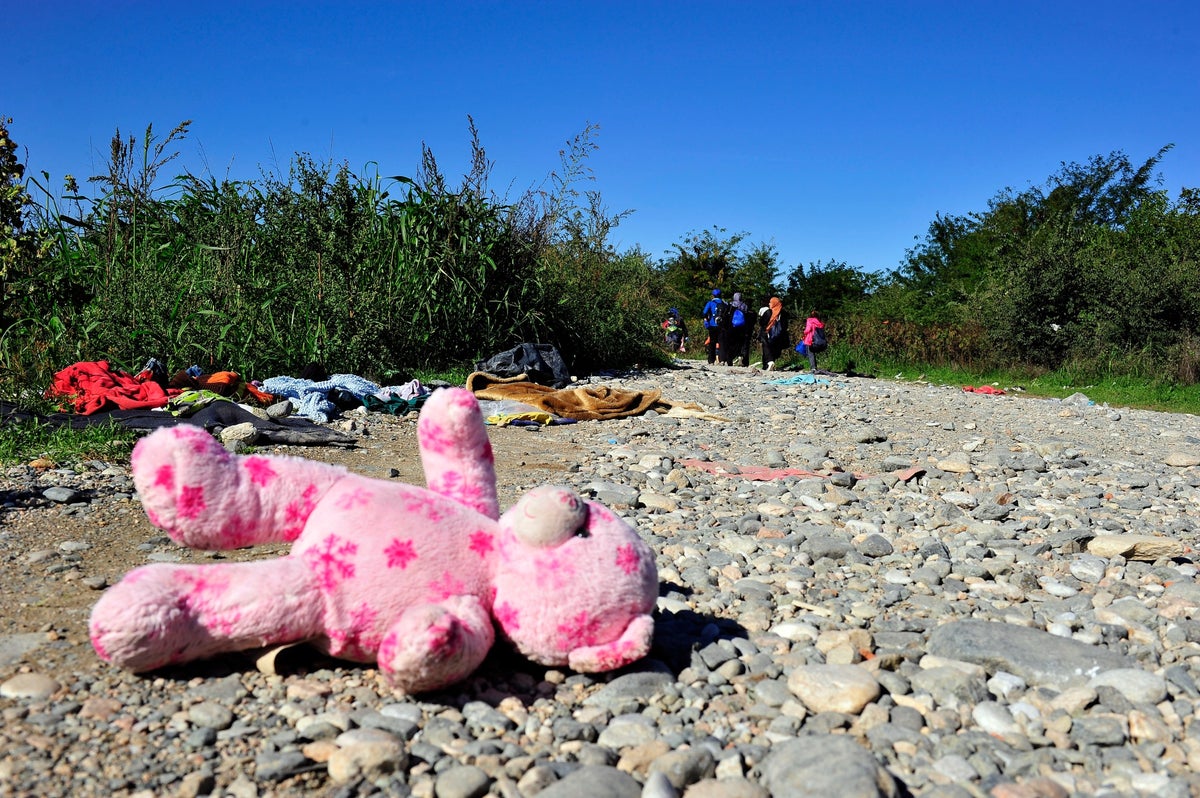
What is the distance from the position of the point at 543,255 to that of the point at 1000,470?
822 centimetres

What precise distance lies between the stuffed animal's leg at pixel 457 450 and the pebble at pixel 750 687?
1.56 feet

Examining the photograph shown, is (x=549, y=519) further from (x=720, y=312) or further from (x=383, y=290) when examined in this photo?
(x=720, y=312)

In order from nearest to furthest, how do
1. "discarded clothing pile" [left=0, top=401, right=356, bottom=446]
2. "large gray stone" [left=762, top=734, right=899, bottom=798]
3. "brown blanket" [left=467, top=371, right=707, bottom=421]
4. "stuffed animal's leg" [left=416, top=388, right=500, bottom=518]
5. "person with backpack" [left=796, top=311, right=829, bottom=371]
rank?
1. "large gray stone" [left=762, top=734, right=899, bottom=798]
2. "stuffed animal's leg" [left=416, top=388, right=500, bottom=518]
3. "discarded clothing pile" [left=0, top=401, right=356, bottom=446]
4. "brown blanket" [left=467, top=371, right=707, bottom=421]
5. "person with backpack" [left=796, top=311, right=829, bottom=371]

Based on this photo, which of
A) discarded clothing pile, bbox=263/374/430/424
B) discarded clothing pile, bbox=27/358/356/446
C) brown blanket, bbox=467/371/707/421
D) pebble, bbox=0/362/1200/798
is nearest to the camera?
pebble, bbox=0/362/1200/798

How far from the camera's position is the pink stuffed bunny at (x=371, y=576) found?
2.10 m

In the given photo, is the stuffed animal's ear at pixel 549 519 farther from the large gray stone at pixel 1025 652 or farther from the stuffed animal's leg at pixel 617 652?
the large gray stone at pixel 1025 652

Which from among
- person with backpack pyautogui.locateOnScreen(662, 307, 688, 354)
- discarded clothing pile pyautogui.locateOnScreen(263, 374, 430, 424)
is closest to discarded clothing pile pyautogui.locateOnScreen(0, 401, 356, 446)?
discarded clothing pile pyautogui.locateOnScreen(263, 374, 430, 424)

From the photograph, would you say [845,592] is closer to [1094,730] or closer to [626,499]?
[1094,730]

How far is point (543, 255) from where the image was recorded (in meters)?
13.0

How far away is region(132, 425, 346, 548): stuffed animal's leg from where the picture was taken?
6.93 ft

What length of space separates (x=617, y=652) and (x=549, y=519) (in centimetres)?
39

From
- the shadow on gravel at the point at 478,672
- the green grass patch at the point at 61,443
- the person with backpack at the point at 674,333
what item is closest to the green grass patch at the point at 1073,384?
the person with backpack at the point at 674,333

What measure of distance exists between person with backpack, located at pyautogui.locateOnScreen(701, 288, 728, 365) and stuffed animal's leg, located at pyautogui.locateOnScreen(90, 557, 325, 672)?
15.5 meters

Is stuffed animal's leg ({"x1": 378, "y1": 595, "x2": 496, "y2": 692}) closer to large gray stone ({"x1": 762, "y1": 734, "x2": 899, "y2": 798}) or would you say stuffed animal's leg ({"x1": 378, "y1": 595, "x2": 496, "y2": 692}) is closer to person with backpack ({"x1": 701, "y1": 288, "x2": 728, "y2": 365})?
large gray stone ({"x1": 762, "y1": 734, "x2": 899, "y2": 798})
